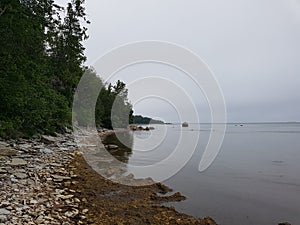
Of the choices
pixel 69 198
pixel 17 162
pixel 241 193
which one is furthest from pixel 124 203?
pixel 241 193

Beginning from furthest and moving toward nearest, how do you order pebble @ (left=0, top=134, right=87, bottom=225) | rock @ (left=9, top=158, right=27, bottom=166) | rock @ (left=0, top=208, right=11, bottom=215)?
rock @ (left=9, top=158, right=27, bottom=166) < pebble @ (left=0, top=134, right=87, bottom=225) < rock @ (left=0, top=208, right=11, bottom=215)

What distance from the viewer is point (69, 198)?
7.99m

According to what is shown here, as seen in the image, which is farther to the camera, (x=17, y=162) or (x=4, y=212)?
(x=17, y=162)

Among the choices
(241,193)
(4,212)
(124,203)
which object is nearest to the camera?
(4,212)

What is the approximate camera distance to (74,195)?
8.41 metres

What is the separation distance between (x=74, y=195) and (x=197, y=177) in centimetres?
820

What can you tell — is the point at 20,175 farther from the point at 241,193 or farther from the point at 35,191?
the point at 241,193

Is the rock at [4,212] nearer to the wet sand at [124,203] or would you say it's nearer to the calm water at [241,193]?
the wet sand at [124,203]

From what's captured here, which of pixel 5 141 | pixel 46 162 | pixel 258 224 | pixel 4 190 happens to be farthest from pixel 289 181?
pixel 5 141

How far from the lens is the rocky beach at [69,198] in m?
6.52

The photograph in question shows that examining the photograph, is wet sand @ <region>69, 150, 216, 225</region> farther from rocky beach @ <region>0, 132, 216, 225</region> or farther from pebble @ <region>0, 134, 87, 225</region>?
pebble @ <region>0, 134, 87, 225</region>

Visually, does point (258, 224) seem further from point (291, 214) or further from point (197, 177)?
point (197, 177)

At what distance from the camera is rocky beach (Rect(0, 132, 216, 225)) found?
652 centimetres

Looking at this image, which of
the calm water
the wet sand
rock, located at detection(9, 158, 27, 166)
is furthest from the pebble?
the calm water
